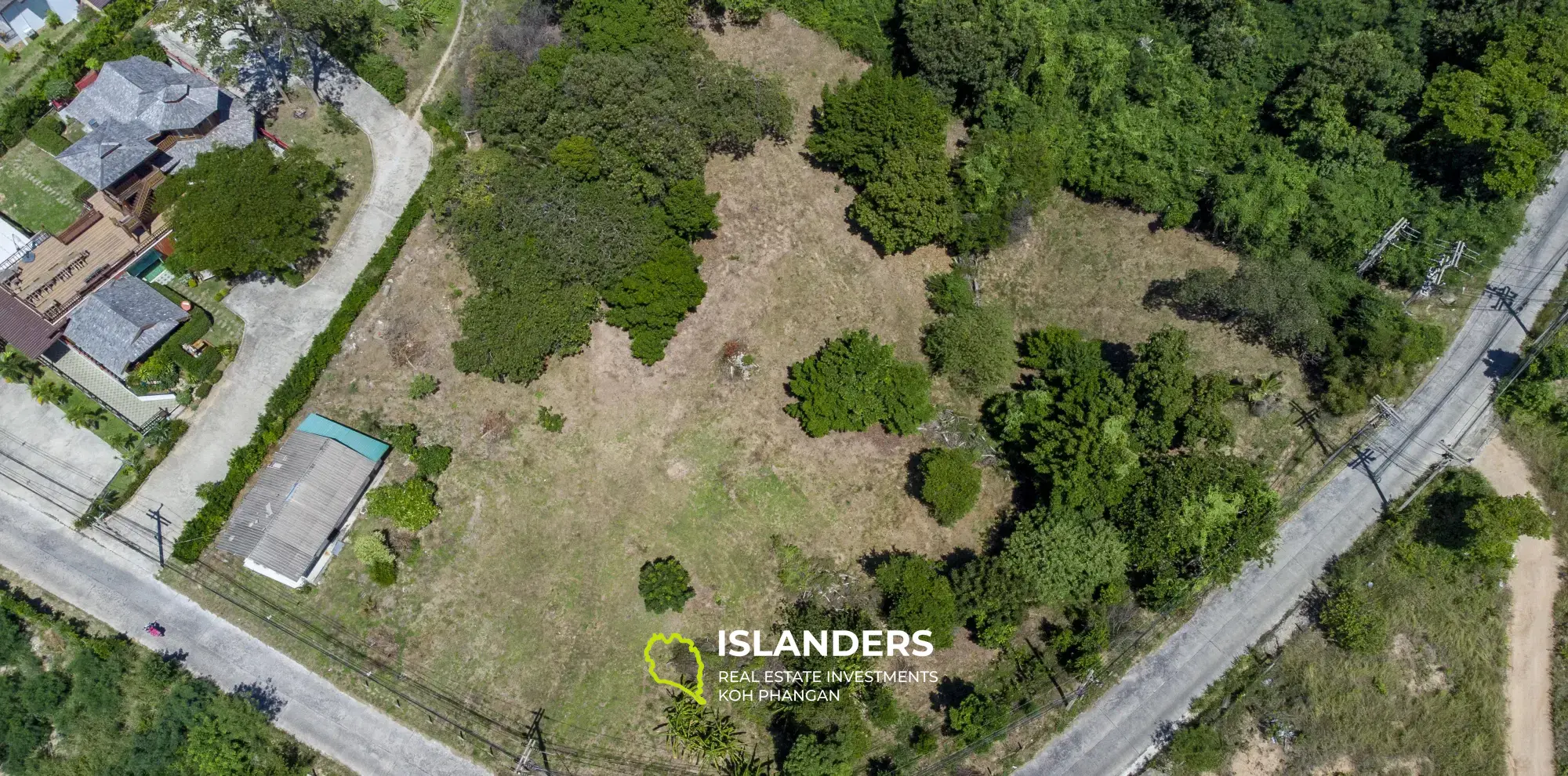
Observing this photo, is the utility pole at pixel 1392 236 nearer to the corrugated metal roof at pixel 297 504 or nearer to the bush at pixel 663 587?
the bush at pixel 663 587

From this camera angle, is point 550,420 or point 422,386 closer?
point 422,386

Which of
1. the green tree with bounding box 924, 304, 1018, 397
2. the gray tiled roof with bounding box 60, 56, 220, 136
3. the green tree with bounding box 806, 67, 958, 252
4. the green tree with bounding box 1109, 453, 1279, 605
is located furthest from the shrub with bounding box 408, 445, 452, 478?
the green tree with bounding box 1109, 453, 1279, 605

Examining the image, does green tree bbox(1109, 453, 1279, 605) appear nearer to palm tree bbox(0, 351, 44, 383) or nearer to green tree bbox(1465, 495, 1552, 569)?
green tree bbox(1465, 495, 1552, 569)

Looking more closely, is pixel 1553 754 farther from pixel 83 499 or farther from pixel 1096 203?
pixel 83 499

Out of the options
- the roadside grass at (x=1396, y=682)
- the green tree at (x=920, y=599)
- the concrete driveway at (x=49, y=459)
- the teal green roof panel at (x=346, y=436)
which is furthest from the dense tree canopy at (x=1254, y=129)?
the concrete driveway at (x=49, y=459)

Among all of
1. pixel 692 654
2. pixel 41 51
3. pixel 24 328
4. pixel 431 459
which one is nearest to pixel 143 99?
pixel 41 51

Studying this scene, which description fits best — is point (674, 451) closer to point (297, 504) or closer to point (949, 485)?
point (949, 485)
